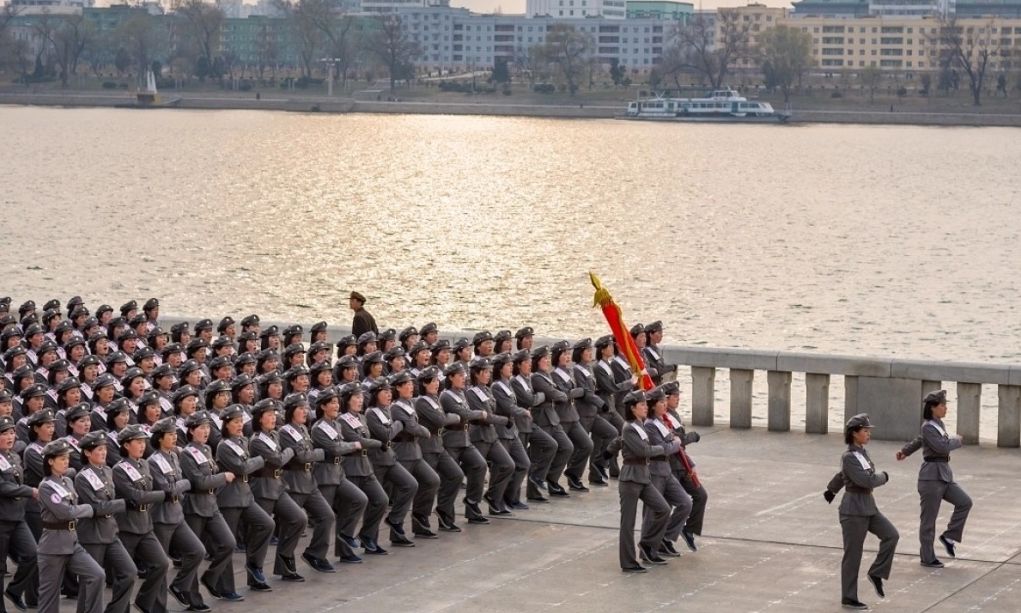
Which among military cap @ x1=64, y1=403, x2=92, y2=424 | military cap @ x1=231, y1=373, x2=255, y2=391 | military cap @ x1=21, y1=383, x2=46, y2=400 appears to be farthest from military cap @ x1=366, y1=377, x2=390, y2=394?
military cap @ x1=64, y1=403, x2=92, y2=424

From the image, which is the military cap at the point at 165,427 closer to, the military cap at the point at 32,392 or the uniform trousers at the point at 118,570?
the uniform trousers at the point at 118,570

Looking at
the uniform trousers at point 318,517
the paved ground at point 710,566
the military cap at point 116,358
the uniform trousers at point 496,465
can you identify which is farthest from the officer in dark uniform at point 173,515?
the uniform trousers at point 496,465

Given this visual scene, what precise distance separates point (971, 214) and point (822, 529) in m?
91.6

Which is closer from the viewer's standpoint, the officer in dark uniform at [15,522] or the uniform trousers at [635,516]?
the officer in dark uniform at [15,522]

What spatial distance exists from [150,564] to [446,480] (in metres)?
4.59

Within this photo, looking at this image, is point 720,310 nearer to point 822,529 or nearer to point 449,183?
point 822,529

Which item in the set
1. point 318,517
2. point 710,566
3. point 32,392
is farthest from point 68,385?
point 710,566

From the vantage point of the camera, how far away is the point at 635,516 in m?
20.5

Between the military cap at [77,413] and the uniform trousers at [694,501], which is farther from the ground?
the military cap at [77,413]

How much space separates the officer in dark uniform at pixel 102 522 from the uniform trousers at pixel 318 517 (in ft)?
8.57

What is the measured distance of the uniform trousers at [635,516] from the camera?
2025 centimetres

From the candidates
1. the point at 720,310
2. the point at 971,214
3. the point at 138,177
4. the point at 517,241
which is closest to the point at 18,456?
the point at 720,310

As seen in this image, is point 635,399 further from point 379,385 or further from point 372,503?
point 372,503

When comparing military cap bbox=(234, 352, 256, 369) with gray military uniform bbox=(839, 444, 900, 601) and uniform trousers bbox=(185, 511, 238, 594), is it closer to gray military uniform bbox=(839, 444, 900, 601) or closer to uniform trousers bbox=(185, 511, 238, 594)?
uniform trousers bbox=(185, 511, 238, 594)
